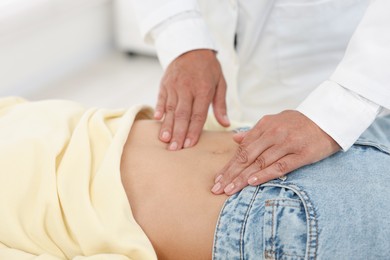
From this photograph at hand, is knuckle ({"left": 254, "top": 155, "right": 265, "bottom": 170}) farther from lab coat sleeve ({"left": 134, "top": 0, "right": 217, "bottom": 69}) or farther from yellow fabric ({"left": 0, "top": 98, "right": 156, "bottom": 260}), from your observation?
lab coat sleeve ({"left": 134, "top": 0, "right": 217, "bottom": 69})

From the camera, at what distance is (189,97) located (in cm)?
124

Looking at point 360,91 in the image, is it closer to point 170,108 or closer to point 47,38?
point 170,108

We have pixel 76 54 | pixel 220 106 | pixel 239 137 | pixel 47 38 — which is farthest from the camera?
pixel 76 54

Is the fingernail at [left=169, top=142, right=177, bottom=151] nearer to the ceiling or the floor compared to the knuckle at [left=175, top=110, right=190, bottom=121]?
nearer to the floor

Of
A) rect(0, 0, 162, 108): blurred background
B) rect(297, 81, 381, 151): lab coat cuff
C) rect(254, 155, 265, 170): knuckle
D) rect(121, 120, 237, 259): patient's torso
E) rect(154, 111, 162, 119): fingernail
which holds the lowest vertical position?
rect(0, 0, 162, 108): blurred background

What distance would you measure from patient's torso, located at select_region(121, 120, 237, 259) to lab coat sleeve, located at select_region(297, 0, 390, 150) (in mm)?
228

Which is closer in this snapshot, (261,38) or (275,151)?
(275,151)

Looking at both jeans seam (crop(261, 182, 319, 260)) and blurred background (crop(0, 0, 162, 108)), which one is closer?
jeans seam (crop(261, 182, 319, 260))

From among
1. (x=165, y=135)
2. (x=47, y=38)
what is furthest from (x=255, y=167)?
(x=47, y=38)

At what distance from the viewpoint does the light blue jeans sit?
2.75 feet

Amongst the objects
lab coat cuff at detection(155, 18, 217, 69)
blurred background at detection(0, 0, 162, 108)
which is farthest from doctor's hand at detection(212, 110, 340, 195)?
blurred background at detection(0, 0, 162, 108)

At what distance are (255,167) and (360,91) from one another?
0.27 m

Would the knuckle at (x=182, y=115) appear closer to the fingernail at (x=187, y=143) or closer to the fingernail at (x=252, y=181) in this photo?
the fingernail at (x=187, y=143)

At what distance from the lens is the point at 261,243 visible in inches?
34.4
